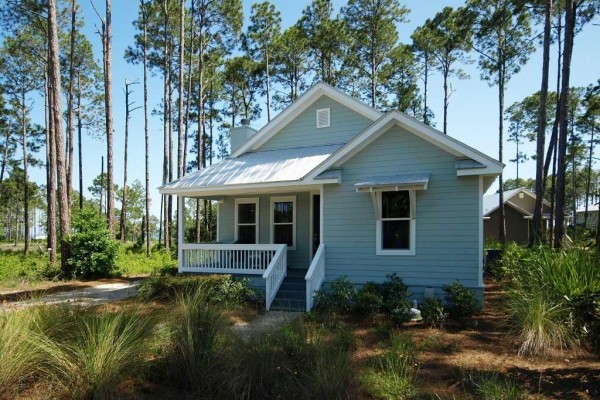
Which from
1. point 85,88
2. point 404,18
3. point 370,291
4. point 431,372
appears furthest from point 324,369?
point 85,88

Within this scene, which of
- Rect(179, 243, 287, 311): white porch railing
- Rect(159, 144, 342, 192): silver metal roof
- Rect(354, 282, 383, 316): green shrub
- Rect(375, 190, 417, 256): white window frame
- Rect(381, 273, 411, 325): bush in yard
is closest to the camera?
Rect(381, 273, 411, 325): bush in yard

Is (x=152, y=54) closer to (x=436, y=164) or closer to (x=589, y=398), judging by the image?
(x=436, y=164)

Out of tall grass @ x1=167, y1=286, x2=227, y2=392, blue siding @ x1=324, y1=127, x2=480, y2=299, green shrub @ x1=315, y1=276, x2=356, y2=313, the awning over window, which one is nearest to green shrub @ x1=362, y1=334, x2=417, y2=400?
tall grass @ x1=167, y1=286, x2=227, y2=392

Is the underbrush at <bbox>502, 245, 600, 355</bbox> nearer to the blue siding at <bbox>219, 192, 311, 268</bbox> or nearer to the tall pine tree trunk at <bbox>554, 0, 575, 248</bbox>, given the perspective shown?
the blue siding at <bbox>219, 192, 311, 268</bbox>

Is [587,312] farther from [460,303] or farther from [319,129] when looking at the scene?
[319,129]

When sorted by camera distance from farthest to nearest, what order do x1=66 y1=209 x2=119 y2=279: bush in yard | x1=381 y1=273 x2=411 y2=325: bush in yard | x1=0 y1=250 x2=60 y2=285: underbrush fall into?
x1=66 y1=209 x2=119 y2=279: bush in yard
x1=0 y1=250 x2=60 y2=285: underbrush
x1=381 y1=273 x2=411 y2=325: bush in yard

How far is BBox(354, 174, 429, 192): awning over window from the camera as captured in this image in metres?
8.70

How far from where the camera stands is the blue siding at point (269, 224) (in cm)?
1241

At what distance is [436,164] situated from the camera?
9.14 metres

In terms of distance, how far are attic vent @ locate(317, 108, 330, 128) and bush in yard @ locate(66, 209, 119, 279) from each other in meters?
9.23

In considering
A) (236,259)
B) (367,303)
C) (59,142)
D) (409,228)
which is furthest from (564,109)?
(59,142)

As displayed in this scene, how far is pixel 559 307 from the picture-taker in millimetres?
5730

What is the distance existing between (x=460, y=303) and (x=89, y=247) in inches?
519

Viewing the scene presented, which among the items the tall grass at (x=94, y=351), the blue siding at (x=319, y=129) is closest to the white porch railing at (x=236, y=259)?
the blue siding at (x=319, y=129)
